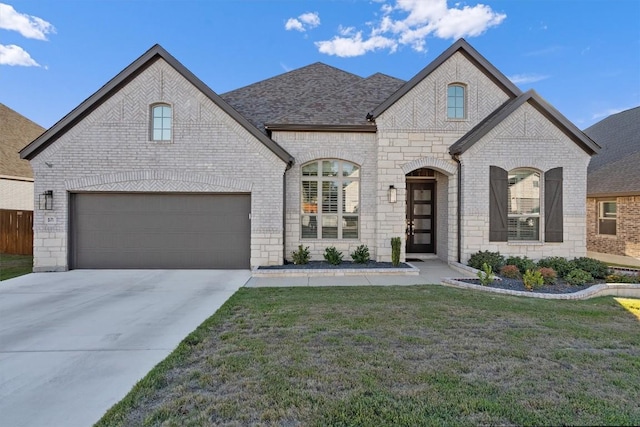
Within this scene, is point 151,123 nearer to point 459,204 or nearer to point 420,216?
point 459,204

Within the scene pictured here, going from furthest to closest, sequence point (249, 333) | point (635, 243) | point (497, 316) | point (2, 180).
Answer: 1. point (2, 180)
2. point (635, 243)
3. point (497, 316)
4. point (249, 333)

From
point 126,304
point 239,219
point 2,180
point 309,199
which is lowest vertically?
point 126,304

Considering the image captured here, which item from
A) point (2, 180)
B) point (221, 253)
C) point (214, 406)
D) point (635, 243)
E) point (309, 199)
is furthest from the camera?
point (2, 180)

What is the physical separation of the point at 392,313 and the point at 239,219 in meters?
5.95

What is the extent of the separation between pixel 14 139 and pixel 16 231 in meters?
8.94

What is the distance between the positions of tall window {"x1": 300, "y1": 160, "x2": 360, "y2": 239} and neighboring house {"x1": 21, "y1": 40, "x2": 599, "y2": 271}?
3 cm

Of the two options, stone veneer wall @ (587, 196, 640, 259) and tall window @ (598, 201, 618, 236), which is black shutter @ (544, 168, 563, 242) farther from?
tall window @ (598, 201, 618, 236)

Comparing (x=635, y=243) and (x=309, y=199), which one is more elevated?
(x=309, y=199)

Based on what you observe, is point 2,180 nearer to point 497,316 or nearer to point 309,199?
point 309,199

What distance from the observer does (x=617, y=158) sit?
1526cm

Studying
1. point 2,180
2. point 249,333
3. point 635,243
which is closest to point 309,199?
point 249,333

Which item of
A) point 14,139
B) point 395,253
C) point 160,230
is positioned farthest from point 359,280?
point 14,139

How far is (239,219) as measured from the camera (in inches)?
391

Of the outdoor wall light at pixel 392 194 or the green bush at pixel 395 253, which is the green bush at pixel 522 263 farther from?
A: the outdoor wall light at pixel 392 194
